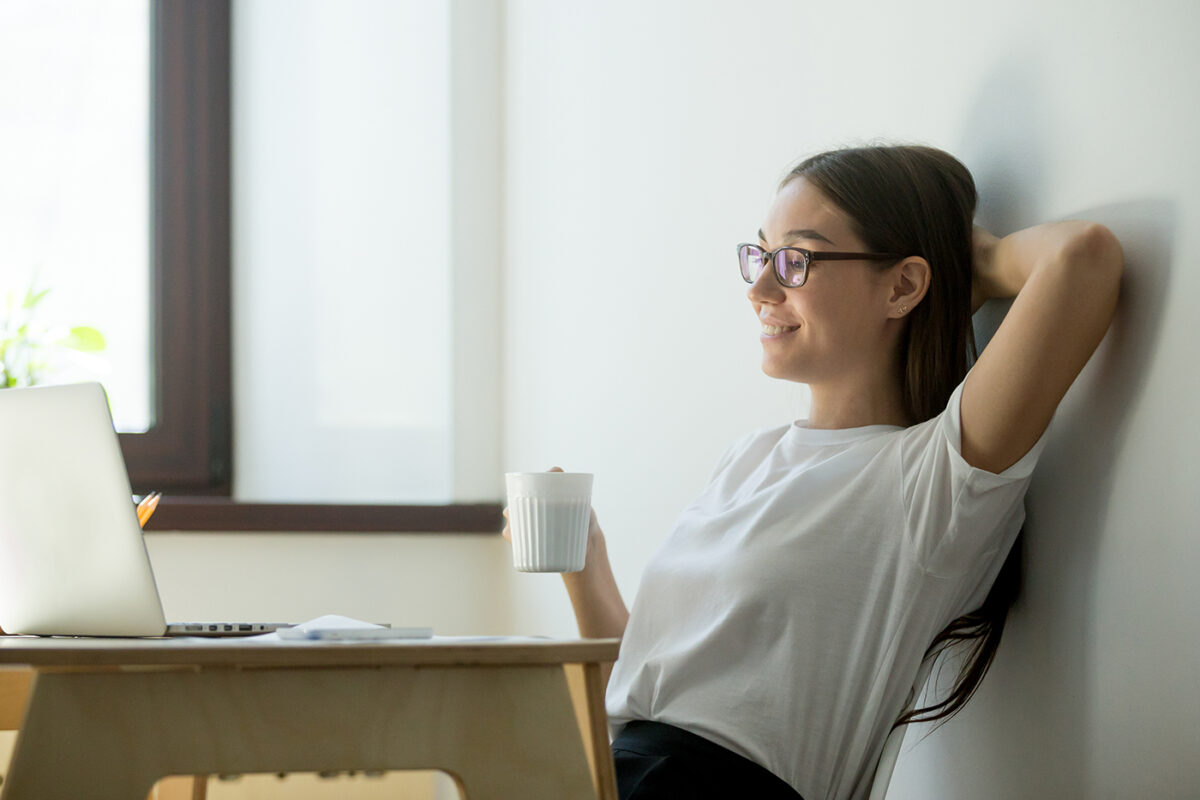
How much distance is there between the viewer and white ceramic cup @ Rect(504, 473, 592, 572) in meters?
1.24

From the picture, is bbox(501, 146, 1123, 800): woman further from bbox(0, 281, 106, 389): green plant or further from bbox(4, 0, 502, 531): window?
bbox(0, 281, 106, 389): green plant

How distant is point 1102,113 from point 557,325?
162 centimetres

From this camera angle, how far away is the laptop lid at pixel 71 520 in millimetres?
998

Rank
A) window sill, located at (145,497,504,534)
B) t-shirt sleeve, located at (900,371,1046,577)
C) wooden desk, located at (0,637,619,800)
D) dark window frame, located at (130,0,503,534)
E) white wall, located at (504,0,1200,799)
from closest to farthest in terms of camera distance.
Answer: wooden desk, located at (0,637,619,800)
white wall, located at (504,0,1200,799)
t-shirt sleeve, located at (900,371,1046,577)
window sill, located at (145,497,504,534)
dark window frame, located at (130,0,503,534)

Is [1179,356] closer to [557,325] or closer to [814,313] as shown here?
[814,313]

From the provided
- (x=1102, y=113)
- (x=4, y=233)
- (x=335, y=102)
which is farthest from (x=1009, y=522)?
(x=4, y=233)

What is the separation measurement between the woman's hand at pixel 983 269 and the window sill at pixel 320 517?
1831mm

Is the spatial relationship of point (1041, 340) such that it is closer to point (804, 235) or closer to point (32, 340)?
point (804, 235)

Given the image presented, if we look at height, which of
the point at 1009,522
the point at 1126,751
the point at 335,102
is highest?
the point at 335,102

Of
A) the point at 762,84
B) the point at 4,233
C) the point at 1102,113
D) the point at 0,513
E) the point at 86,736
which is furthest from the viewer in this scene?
the point at 4,233

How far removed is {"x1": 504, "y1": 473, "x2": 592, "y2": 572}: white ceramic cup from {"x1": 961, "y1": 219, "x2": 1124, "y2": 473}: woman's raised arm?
405mm

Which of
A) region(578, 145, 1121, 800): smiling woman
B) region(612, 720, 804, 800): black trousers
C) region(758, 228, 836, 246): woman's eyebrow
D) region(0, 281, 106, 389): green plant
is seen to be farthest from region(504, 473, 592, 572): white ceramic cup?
region(0, 281, 106, 389): green plant

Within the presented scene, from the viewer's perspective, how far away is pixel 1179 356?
3.02 feet

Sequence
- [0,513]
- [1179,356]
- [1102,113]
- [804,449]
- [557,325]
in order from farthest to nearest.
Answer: [557,325], [804,449], [0,513], [1102,113], [1179,356]
